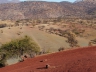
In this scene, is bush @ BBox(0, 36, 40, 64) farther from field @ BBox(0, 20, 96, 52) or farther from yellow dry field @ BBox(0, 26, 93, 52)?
field @ BBox(0, 20, 96, 52)

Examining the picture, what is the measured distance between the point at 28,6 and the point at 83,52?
16718 centimetres

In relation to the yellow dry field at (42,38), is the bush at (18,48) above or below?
above

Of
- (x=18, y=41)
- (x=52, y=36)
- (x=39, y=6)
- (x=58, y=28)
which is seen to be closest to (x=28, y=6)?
(x=39, y=6)

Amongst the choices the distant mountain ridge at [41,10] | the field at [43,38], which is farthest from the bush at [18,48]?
the distant mountain ridge at [41,10]

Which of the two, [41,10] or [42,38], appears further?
[41,10]

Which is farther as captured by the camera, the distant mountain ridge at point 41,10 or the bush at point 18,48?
the distant mountain ridge at point 41,10

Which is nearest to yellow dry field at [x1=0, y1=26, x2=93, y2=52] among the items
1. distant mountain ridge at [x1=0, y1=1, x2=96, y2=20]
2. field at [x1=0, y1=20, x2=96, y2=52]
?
field at [x1=0, y1=20, x2=96, y2=52]

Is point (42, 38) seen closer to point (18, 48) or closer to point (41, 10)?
point (18, 48)

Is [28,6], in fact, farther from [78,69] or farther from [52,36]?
[78,69]

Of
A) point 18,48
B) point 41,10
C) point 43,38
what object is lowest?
point 41,10

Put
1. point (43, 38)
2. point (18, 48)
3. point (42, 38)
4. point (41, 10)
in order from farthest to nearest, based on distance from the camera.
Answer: point (41, 10)
point (43, 38)
point (42, 38)
point (18, 48)

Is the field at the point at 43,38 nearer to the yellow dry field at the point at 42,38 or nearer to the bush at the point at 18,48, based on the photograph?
the yellow dry field at the point at 42,38

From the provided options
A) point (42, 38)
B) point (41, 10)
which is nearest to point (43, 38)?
point (42, 38)

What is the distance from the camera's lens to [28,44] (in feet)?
107
